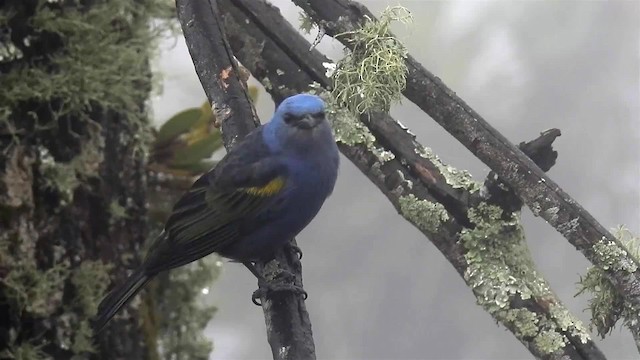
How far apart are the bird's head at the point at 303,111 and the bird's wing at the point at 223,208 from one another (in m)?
0.08

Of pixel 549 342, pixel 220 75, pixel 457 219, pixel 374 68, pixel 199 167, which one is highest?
pixel 199 167

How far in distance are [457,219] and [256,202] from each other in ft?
1.06

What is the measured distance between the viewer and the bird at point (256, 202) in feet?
4.51

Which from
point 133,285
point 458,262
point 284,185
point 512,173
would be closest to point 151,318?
point 133,285

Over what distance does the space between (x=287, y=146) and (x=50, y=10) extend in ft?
2.11

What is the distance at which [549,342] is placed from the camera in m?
1.15

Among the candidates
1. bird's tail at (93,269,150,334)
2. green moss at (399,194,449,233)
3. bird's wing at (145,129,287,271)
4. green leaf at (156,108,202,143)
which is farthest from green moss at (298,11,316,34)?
green leaf at (156,108,202,143)

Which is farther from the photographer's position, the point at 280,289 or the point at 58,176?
the point at 58,176

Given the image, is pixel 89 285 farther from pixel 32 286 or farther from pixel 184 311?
pixel 184 311

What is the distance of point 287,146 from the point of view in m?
1.40

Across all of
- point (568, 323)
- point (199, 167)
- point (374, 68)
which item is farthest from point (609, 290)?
point (199, 167)

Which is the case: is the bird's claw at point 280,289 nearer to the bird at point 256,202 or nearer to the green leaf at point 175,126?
the bird at point 256,202

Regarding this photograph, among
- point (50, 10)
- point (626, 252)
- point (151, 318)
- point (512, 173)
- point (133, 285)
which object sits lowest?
point (626, 252)

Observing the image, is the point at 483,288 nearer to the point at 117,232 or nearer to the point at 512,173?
the point at 512,173
